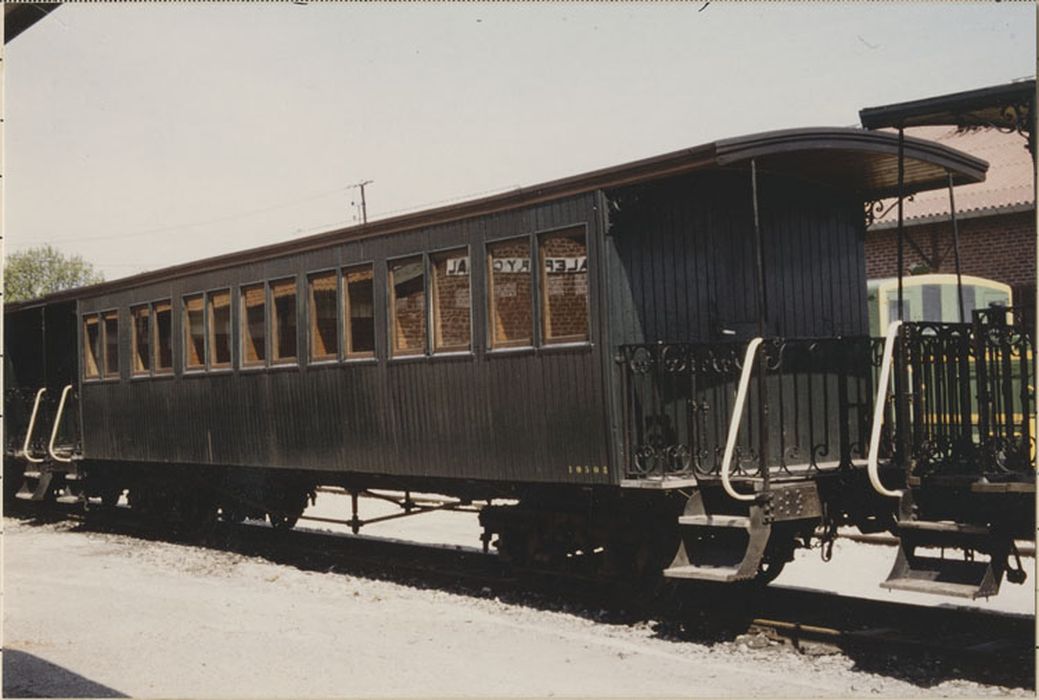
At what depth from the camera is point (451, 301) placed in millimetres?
9695

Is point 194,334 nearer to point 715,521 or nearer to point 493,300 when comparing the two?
point 493,300

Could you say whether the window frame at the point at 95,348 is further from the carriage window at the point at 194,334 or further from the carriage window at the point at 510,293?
the carriage window at the point at 510,293

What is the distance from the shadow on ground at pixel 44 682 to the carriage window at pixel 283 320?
15.2 feet

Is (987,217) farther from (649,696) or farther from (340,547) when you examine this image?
(649,696)

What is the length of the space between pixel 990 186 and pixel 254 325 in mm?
15603

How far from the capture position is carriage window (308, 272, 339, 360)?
36.1 ft

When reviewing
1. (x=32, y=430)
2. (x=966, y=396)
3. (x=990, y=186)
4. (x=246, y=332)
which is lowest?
(x=32, y=430)

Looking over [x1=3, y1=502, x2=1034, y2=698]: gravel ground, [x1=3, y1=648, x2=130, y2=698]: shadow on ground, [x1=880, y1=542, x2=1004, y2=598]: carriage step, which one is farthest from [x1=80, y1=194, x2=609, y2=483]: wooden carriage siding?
[x1=3, y1=648, x2=130, y2=698]: shadow on ground

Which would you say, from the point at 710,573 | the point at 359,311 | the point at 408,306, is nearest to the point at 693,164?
the point at 710,573

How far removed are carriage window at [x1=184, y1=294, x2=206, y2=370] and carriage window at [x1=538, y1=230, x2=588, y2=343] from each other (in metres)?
5.50

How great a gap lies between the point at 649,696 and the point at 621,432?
2325 mm

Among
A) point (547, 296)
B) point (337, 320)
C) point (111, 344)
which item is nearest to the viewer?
point (547, 296)

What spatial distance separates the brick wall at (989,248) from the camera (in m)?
21.1

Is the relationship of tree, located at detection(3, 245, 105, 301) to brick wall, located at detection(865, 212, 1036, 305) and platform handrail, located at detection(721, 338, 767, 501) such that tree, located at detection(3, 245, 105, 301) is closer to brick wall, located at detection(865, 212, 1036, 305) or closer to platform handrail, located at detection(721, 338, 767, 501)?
brick wall, located at detection(865, 212, 1036, 305)
